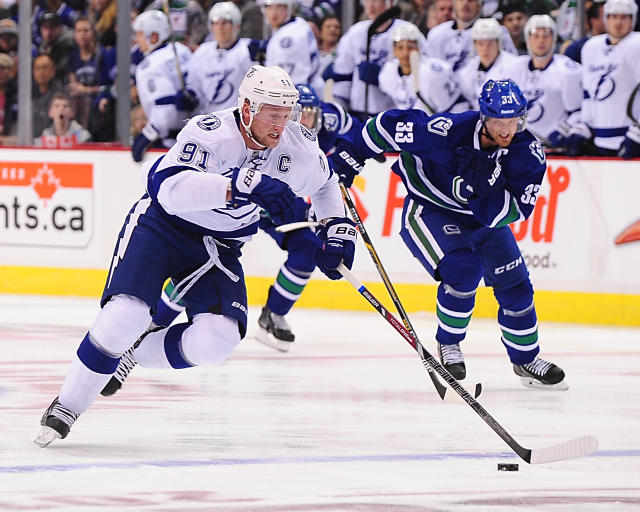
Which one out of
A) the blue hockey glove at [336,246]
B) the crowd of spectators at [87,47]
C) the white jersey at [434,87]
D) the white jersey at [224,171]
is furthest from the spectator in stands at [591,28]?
the blue hockey glove at [336,246]

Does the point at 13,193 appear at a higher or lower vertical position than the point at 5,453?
lower

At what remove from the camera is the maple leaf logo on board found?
32.1 ft

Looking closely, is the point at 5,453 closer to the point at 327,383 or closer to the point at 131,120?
the point at 327,383

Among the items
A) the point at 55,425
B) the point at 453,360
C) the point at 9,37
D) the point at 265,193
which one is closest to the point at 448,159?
the point at 453,360

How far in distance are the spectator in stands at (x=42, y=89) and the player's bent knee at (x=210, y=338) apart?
223 inches

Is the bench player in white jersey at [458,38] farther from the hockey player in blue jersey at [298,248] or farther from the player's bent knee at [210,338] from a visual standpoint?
the player's bent knee at [210,338]

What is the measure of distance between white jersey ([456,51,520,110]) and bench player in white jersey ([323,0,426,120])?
1.76 ft

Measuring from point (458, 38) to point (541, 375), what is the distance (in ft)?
12.1

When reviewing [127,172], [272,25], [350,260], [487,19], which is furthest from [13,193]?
[350,260]

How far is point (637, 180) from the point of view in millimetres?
8156

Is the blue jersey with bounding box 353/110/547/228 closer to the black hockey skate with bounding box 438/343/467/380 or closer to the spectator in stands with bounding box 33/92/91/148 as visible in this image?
the black hockey skate with bounding box 438/343/467/380

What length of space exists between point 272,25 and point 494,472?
237 inches

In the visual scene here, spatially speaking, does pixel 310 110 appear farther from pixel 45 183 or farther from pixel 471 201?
pixel 45 183

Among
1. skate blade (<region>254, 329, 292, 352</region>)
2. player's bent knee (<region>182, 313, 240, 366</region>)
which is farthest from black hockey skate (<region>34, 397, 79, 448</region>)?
skate blade (<region>254, 329, 292, 352</region>)
